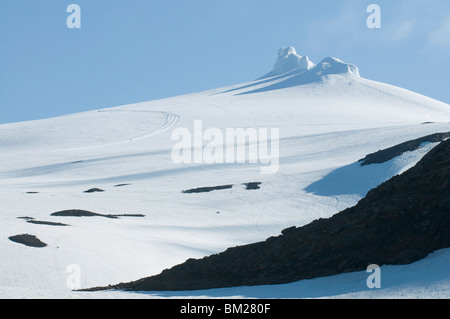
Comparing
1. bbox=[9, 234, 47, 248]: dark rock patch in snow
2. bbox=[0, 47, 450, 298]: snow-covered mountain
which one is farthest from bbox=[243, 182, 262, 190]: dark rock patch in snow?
bbox=[9, 234, 47, 248]: dark rock patch in snow

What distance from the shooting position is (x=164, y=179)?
66125 millimetres

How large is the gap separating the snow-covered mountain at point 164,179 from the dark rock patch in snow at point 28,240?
43 cm

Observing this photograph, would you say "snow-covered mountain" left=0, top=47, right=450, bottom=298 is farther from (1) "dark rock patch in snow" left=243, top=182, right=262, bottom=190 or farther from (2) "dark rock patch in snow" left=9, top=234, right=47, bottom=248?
(1) "dark rock patch in snow" left=243, top=182, right=262, bottom=190

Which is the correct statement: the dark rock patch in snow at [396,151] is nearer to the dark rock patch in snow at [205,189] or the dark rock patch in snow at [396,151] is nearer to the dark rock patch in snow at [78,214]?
the dark rock patch in snow at [205,189]

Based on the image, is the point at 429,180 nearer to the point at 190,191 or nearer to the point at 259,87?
the point at 190,191

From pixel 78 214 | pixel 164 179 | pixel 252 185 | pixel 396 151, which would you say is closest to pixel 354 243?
pixel 78 214

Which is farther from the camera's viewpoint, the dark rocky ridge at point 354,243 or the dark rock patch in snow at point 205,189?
the dark rock patch in snow at point 205,189

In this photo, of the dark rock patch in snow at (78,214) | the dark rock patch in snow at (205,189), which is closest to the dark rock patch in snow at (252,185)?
the dark rock patch in snow at (205,189)

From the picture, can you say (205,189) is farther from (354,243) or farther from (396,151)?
(354,243)

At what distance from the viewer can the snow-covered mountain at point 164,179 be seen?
27250 mm

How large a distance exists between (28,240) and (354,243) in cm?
1942

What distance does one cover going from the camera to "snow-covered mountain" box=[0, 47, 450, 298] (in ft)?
89.4

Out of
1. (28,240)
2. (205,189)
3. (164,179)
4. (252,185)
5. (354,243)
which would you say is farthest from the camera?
(164,179)

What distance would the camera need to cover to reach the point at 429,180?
15.2 meters
